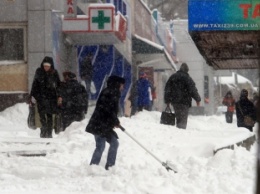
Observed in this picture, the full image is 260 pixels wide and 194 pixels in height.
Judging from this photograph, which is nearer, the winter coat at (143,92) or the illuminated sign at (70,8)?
the illuminated sign at (70,8)

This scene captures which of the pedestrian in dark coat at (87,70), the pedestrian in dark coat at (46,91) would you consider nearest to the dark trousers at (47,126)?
the pedestrian in dark coat at (46,91)

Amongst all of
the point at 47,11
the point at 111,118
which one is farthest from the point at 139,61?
the point at 111,118

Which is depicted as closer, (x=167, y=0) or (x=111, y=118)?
(x=111, y=118)

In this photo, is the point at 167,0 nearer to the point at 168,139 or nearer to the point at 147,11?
the point at 147,11

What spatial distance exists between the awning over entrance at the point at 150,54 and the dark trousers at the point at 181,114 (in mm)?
15722

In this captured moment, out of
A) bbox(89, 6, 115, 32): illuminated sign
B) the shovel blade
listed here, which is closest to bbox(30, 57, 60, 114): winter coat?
the shovel blade

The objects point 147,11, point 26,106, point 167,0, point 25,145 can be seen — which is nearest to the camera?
point 25,145

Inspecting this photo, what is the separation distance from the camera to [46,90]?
42.4 feet

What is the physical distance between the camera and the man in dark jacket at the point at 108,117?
9164mm

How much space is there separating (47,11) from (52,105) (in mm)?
7444

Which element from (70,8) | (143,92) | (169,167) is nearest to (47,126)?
(169,167)

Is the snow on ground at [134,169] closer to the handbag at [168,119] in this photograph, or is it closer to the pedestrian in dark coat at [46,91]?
the pedestrian in dark coat at [46,91]

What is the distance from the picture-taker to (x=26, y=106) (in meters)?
19.2

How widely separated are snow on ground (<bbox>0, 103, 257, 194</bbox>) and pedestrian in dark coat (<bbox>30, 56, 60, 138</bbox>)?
1.57ft
